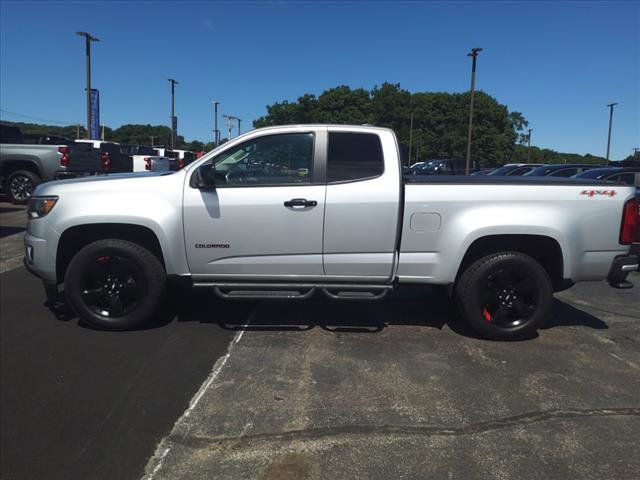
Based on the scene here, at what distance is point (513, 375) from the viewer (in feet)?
12.7

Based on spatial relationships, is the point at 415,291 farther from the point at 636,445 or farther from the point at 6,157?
the point at 6,157

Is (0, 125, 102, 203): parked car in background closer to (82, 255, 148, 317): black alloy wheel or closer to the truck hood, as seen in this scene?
the truck hood

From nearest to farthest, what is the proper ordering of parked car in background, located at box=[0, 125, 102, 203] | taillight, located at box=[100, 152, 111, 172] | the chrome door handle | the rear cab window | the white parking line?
the white parking line
the chrome door handle
the rear cab window
parked car in background, located at box=[0, 125, 102, 203]
taillight, located at box=[100, 152, 111, 172]

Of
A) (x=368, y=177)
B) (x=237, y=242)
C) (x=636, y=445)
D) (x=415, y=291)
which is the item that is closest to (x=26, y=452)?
(x=237, y=242)

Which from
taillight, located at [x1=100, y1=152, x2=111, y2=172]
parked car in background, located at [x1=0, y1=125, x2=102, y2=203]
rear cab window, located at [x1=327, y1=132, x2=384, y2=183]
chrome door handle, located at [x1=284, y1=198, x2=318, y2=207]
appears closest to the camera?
chrome door handle, located at [x1=284, y1=198, x2=318, y2=207]

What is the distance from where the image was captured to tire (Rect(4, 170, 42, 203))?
1198 cm

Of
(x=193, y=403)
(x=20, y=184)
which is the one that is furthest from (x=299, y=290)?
(x=20, y=184)

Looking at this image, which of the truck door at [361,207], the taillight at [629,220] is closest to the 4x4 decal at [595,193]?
the taillight at [629,220]

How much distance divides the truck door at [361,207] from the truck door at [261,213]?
0.12 meters

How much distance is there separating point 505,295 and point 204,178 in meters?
2.86

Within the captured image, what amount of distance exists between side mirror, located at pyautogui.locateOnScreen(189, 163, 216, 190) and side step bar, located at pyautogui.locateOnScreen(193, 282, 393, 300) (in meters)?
0.88

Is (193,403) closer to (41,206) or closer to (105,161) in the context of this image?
(41,206)

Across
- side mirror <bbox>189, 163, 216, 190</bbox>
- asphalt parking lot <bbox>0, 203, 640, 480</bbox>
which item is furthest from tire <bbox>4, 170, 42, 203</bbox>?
side mirror <bbox>189, 163, 216, 190</bbox>

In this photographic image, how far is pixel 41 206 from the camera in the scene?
4559 millimetres
